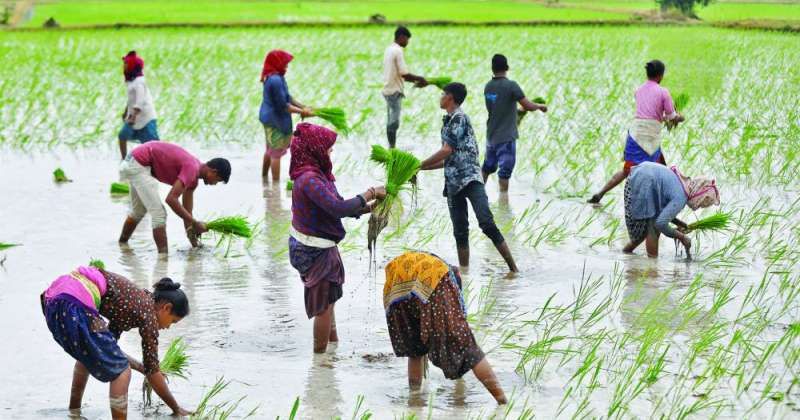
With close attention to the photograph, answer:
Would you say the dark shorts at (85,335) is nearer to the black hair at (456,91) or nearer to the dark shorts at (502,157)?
the black hair at (456,91)

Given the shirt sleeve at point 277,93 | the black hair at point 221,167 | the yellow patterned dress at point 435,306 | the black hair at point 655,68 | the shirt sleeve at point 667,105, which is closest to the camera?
the yellow patterned dress at point 435,306

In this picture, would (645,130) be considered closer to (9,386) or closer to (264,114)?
(264,114)

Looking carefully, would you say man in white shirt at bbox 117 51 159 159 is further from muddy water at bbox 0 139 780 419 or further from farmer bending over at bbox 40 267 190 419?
farmer bending over at bbox 40 267 190 419

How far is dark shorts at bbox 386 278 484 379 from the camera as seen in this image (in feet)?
15.6

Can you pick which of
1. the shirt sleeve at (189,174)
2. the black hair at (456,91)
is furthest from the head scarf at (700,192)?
the shirt sleeve at (189,174)

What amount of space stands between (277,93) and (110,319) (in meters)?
5.27

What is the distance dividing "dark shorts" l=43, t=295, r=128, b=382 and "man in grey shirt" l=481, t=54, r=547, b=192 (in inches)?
200

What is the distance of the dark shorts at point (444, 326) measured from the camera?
15.6 feet

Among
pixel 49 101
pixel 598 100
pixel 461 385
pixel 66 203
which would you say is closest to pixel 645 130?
pixel 461 385

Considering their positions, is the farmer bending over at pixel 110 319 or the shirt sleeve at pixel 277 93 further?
the shirt sleeve at pixel 277 93

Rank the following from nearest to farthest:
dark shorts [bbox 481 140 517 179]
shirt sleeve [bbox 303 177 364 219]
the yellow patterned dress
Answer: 1. the yellow patterned dress
2. shirt sleeve [bbox 303 177 364 219]
3. dark shorts [bbox 481 140 517 179]

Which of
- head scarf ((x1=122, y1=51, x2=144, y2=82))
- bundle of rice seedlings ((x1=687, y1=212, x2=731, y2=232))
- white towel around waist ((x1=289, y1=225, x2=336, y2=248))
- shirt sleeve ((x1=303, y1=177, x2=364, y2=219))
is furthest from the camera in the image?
head scarf ((x1=122, y1=51, x2=144, y2=82))

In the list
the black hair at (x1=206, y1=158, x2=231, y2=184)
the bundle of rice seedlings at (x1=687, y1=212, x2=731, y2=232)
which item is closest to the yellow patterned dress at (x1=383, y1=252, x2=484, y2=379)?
the black hair at (x1=206, y1=158, x2=231, y2=184)

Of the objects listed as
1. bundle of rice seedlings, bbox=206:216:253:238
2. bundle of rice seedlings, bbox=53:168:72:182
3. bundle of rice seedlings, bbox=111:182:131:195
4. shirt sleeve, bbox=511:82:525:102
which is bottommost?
bundle of rice seedlings, bbox=53:168:72:182
